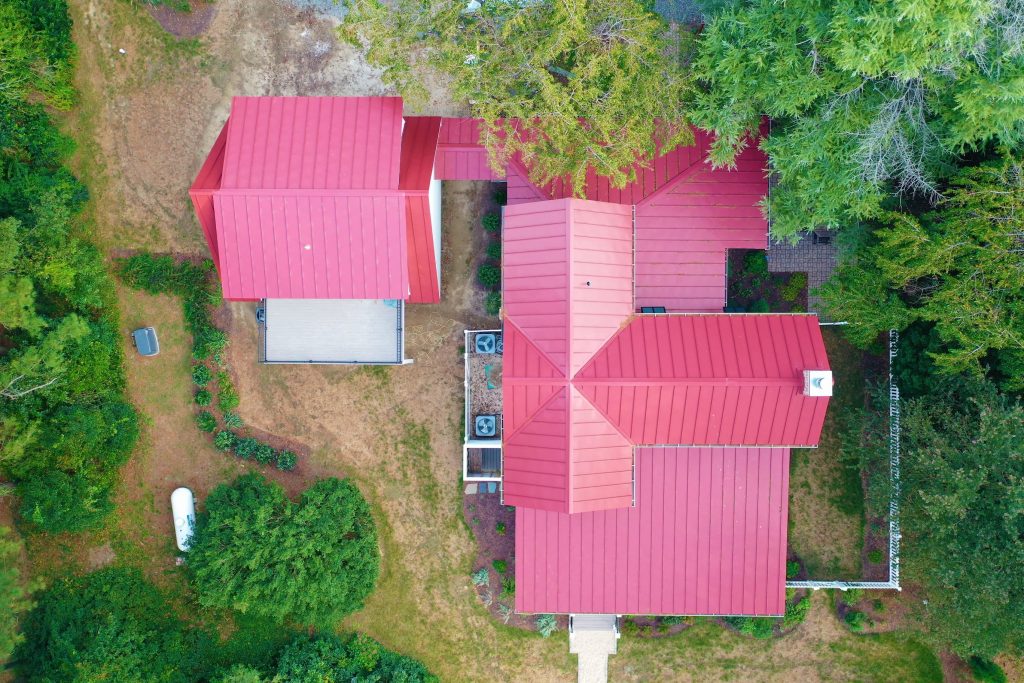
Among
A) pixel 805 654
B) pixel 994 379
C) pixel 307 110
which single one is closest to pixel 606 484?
pixel 805 654

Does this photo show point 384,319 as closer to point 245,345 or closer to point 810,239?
point 245,345

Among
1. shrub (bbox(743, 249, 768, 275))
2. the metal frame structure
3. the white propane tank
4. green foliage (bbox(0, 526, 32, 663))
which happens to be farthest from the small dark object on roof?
the metal frame structure

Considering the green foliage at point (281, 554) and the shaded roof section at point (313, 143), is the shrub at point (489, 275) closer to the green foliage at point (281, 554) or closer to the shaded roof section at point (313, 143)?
the shaded roof section at point (313, 143)

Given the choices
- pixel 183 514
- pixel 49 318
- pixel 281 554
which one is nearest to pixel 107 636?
pixel 183 514

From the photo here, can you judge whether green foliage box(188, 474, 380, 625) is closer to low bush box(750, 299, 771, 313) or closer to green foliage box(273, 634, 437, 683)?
green foliage box(273, 634, 437, 683)

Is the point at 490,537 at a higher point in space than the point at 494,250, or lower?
lower

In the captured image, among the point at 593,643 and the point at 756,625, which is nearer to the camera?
the point at 756,625

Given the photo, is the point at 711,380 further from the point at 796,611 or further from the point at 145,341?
the point at 145,341
